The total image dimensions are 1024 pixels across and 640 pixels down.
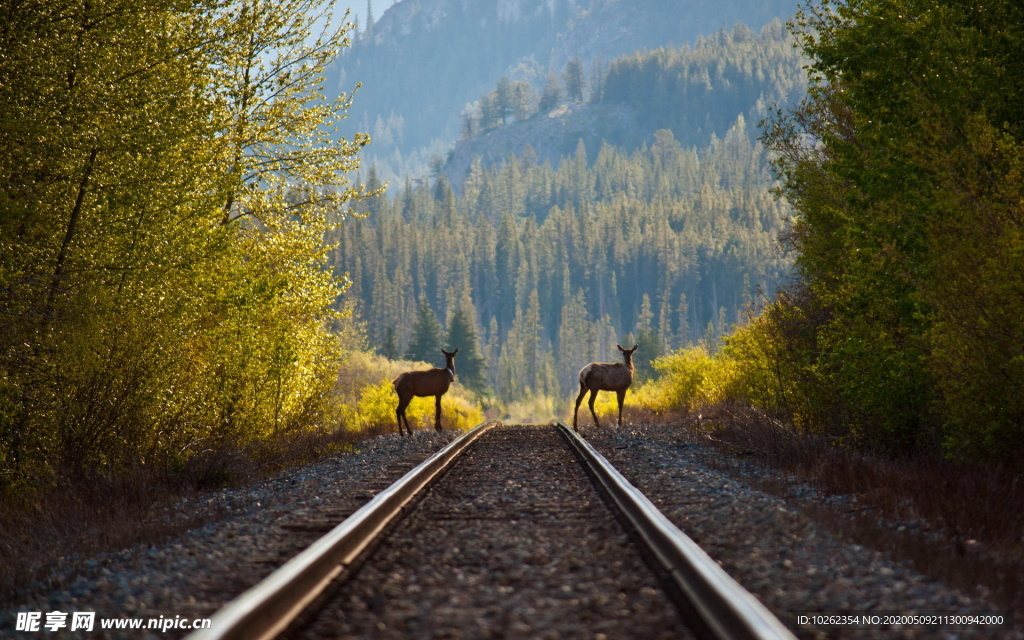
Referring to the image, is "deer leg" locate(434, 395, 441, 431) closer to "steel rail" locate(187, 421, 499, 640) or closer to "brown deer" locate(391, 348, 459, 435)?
"brown deer" locate(391, 348, 459, 435)

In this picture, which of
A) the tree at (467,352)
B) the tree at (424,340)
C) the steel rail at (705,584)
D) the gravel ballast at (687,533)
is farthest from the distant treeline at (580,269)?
the steel rail at (705,584)

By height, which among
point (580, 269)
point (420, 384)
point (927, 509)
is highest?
point (580, 269)

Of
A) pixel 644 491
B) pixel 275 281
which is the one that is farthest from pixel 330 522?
pixel 275 281

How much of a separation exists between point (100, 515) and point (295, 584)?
A: 483 cm

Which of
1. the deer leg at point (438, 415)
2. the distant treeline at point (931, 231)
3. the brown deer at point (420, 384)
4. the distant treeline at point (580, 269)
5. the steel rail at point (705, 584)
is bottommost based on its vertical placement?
the deer leg at point (438, 415)

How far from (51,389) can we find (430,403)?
21.7m

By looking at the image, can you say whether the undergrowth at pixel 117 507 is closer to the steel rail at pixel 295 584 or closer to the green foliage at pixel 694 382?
the steel rail at pixel 295 584

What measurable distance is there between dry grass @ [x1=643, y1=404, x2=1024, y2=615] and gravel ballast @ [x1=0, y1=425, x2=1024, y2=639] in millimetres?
268

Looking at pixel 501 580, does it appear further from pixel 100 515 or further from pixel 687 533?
pixel 100 515

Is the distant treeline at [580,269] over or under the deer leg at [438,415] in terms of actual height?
over

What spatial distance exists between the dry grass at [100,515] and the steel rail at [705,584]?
148 inches

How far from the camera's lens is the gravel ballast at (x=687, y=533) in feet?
13.4

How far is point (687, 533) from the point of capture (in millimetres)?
5938

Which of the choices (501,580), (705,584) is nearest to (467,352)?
(501,580)
